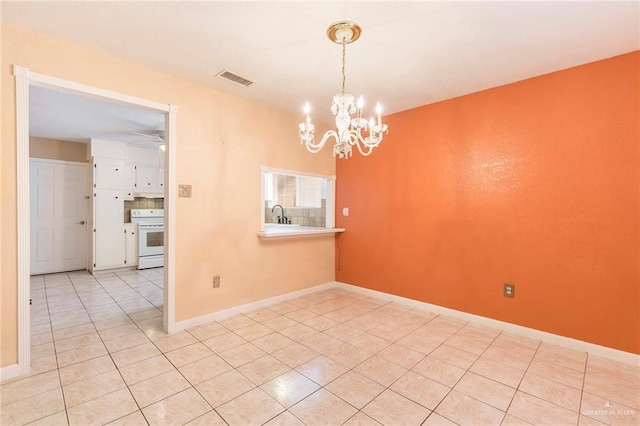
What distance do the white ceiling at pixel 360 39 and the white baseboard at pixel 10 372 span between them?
96.1 inches

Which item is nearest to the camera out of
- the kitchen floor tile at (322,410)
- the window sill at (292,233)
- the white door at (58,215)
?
the kitchen floor tile at (322,410)

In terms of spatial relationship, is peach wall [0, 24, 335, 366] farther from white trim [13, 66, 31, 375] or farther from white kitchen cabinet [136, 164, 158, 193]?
white kitchen cabinet [136, 164, 158, 193]

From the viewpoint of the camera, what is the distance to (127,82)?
8.39 ft

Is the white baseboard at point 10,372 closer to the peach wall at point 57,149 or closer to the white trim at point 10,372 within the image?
the white trim at point 10,372

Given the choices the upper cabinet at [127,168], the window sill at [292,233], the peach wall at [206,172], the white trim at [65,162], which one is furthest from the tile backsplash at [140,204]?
the peach wall at [206,172]

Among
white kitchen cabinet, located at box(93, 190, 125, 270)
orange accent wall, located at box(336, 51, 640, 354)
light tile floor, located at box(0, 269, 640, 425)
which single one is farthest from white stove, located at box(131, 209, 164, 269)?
orange accent wall, located at box(336, 51, 640, 354)

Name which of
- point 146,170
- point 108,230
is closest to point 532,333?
point 108,230

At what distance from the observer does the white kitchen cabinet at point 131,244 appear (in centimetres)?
565

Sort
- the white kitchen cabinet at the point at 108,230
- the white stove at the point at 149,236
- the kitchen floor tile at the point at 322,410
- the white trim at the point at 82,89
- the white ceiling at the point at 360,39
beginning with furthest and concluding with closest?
the white stove at the point at 149,236, the white kitchen cabinet at the point at 108,230, the white trim at the point at 82,89, the white ceiling at the point at 360,39, the kitchen floor tile at the point at 322,410

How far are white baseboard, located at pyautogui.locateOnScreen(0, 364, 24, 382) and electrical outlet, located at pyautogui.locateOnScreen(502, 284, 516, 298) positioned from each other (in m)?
4.20

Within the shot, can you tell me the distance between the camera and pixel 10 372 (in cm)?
204

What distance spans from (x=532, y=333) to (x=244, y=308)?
3.05 meters

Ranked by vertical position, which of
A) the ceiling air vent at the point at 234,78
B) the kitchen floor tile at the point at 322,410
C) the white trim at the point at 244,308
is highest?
the ceiling air vent at the point at 234,78

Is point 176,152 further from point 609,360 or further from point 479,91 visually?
point 609,360
